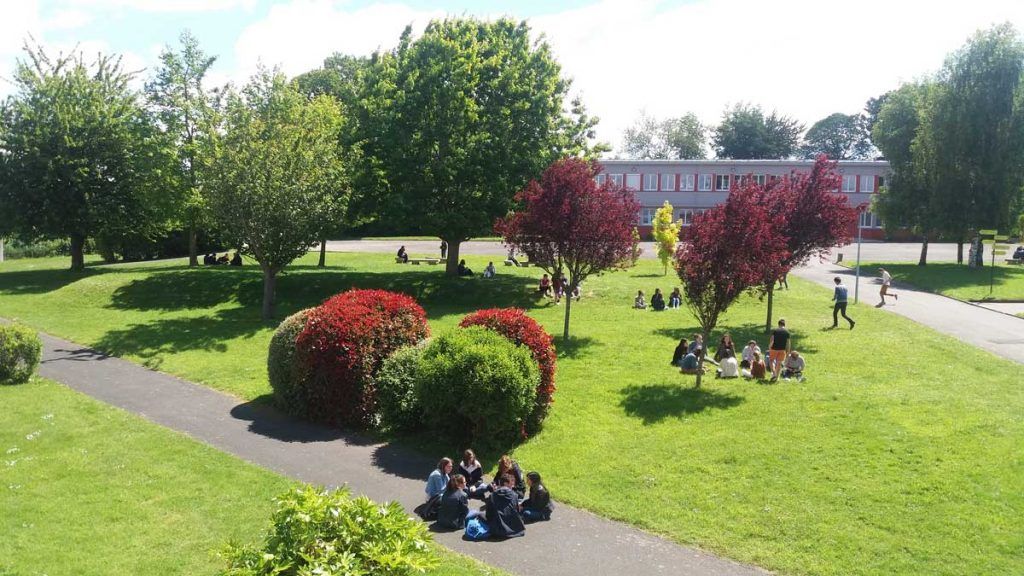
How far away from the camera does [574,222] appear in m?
20.8

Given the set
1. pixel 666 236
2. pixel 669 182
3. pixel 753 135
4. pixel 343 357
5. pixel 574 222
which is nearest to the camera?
pixel 343 357

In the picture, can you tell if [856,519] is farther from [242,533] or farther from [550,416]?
[242,533]

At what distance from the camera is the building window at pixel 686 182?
212ft

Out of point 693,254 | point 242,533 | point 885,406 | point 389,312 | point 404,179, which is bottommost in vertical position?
point 242,533

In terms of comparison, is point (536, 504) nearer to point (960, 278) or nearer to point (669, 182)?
point (960, 278)

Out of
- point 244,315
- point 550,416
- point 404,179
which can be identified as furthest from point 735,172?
point 550,416

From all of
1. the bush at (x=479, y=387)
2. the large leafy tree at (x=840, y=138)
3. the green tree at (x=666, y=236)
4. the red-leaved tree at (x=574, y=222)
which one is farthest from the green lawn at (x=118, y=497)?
the large leafy tree at (x=840, y=138)

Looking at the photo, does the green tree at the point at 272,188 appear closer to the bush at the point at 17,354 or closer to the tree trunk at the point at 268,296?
the tree trunk at the point at 268,296

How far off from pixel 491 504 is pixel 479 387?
325cm

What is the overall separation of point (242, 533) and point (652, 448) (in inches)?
279

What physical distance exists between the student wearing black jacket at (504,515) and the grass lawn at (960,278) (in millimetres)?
28272

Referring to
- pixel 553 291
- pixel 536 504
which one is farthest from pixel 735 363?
pixel 553 291

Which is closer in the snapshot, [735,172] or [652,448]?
[652,448]

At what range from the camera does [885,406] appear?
14.6 meters
